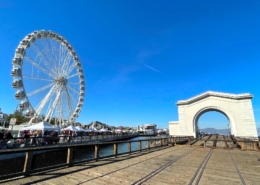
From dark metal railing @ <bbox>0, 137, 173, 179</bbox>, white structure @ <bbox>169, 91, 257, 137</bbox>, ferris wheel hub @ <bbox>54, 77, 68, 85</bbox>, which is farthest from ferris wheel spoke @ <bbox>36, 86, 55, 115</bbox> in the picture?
white structure @ <bbox>169, 91, 257, 137</bbox>

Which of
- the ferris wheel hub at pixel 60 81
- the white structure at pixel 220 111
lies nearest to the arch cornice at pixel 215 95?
the white structure at pixel 220 111

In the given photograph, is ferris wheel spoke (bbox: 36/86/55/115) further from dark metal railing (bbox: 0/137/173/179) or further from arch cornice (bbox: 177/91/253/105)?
arch cornice (bbox: 177/91/253/105)

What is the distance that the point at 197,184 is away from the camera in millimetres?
4844

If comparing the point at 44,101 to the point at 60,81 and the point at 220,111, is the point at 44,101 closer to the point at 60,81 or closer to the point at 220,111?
the point at 60,81

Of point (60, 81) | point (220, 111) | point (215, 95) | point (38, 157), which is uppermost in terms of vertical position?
point (60, 81)

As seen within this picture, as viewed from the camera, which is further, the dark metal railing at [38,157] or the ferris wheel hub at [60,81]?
the ferris wheel hub at [60,81]

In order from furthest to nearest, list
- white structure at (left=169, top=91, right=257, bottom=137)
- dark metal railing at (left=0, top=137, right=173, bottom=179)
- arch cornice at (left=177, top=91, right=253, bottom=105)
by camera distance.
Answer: arch cornice at (left=177, top=91, right=253, bottom=105) < white structure at (left=169, top=91, right=257, bottom=137) < dark metal railing at (left=0, top=137, right=173, bottom=179)

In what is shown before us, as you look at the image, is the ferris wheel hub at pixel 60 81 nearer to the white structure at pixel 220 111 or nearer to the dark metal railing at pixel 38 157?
the dark metal railing at pixel 38 157

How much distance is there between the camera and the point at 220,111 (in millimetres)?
40188

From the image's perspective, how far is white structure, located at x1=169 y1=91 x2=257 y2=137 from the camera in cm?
3478

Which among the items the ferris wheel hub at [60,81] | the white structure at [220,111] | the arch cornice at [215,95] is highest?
the ferris wheel hub at [60,81]

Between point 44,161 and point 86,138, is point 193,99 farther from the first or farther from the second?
point 44,161

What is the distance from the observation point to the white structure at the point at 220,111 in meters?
34.8

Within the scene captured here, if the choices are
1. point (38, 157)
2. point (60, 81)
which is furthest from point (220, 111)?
point (38, 157)
